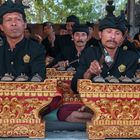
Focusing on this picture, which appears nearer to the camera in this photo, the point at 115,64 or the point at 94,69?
the point at 94,69

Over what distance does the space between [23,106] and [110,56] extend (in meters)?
0.67

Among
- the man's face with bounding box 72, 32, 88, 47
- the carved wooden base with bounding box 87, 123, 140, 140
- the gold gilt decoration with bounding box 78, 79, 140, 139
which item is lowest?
the carved wooden base with bounding box 87, 123, 140, 140

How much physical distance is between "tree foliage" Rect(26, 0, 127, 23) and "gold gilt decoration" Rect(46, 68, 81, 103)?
3.62 m

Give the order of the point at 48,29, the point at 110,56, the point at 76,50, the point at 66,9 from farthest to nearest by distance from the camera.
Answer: the point at 66,9 → the point at 48,29 → the point at 76,50 → the point at 110,56

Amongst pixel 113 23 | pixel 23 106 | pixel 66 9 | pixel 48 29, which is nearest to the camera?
pixel 23 106

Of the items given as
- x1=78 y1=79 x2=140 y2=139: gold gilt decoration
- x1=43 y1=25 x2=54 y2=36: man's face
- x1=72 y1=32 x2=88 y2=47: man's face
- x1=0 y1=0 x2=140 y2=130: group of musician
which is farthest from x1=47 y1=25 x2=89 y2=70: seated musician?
x1=43 y1=25 x2=54 y2=36: man's face

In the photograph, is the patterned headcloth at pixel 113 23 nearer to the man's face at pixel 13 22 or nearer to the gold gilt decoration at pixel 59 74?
the man's face at pixel 13 22

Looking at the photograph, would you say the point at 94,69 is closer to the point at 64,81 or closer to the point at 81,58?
the point at 81,58

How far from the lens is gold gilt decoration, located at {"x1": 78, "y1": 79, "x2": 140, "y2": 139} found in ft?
8.62

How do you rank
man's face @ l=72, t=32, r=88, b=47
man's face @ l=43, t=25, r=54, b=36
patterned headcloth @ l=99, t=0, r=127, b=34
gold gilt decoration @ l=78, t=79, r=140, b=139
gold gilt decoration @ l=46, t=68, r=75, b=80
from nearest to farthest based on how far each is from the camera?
1. gold gilt decoration @ l=78, t=79, r=140, b=139
2. patterned headcloth @ l=99, t=0, r=127, b=34
3. gold gilt decoration @ l=46, t=68, r=75, b=80
4. man's face @ l=72, t=32, r=88, b=47
5. man's face @ l=43, t=25, r=54, b=36

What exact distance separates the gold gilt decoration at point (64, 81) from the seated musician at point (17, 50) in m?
0.78

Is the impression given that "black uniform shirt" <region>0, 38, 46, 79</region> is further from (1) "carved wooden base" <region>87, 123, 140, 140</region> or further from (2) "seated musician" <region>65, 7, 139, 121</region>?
(1) "carved wooden base" <region>87, 123, 140, 140</region>

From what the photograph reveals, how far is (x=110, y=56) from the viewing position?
2930 millimetres

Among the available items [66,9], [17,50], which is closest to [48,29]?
[66,9]
